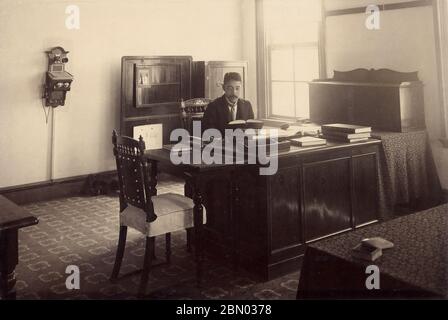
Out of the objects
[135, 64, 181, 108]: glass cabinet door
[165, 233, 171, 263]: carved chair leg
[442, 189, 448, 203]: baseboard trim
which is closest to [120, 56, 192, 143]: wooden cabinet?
[135, 64, 181, 108]: glass cabinet door

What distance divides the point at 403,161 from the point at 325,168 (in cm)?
126

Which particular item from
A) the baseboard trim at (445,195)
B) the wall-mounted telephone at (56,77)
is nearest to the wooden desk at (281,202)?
the baseboard trim at (445,195)

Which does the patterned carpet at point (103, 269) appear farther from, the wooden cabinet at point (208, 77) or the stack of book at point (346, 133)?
the wooden cabinet at point (208, 77)

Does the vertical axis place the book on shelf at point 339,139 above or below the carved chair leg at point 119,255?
above

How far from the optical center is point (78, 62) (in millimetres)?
6305

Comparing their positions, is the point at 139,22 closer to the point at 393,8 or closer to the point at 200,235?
the point at 393,8

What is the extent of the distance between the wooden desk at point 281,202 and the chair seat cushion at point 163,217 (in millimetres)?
159

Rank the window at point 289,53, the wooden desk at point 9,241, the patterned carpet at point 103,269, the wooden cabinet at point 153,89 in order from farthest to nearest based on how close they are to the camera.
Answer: the window at point 289,53 < the wooden cabinet at point 153,89 < the patterned carpet at point 103,269 < the wooden desk at point 9,241

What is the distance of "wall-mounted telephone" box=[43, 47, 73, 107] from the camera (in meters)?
5.90

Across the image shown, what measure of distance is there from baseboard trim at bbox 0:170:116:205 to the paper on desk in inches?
37.0

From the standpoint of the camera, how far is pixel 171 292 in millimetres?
3373

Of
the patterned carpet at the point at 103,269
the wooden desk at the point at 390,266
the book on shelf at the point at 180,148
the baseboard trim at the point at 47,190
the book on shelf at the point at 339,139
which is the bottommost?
the patterned carpet at the point at 103,269

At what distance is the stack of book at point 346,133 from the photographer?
13.6ft

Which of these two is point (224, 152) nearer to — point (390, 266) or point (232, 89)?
point (232, 89)
